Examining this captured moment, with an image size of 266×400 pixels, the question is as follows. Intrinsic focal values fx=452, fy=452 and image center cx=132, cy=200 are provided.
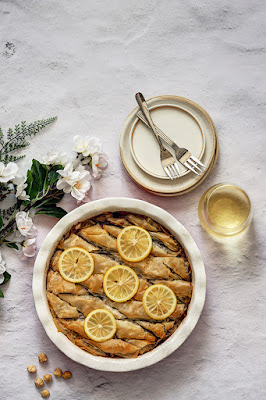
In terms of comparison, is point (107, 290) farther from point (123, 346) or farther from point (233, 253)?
point (233, 253)

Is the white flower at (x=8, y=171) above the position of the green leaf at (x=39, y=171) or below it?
above

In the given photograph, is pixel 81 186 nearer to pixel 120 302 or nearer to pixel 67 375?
pixel 120 302

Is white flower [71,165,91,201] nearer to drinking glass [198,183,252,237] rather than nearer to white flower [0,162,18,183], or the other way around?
white flower [0,162,18,183]

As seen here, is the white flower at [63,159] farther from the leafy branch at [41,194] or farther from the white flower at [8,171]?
the white flower at [8,171]

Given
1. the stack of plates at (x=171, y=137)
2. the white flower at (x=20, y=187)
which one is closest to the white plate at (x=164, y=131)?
the stack of plates at (x=171, y=137)

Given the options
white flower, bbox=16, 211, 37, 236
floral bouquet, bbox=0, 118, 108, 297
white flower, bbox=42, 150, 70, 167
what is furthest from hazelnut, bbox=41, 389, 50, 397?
white flower, bbox=42, 150, 70, 167
